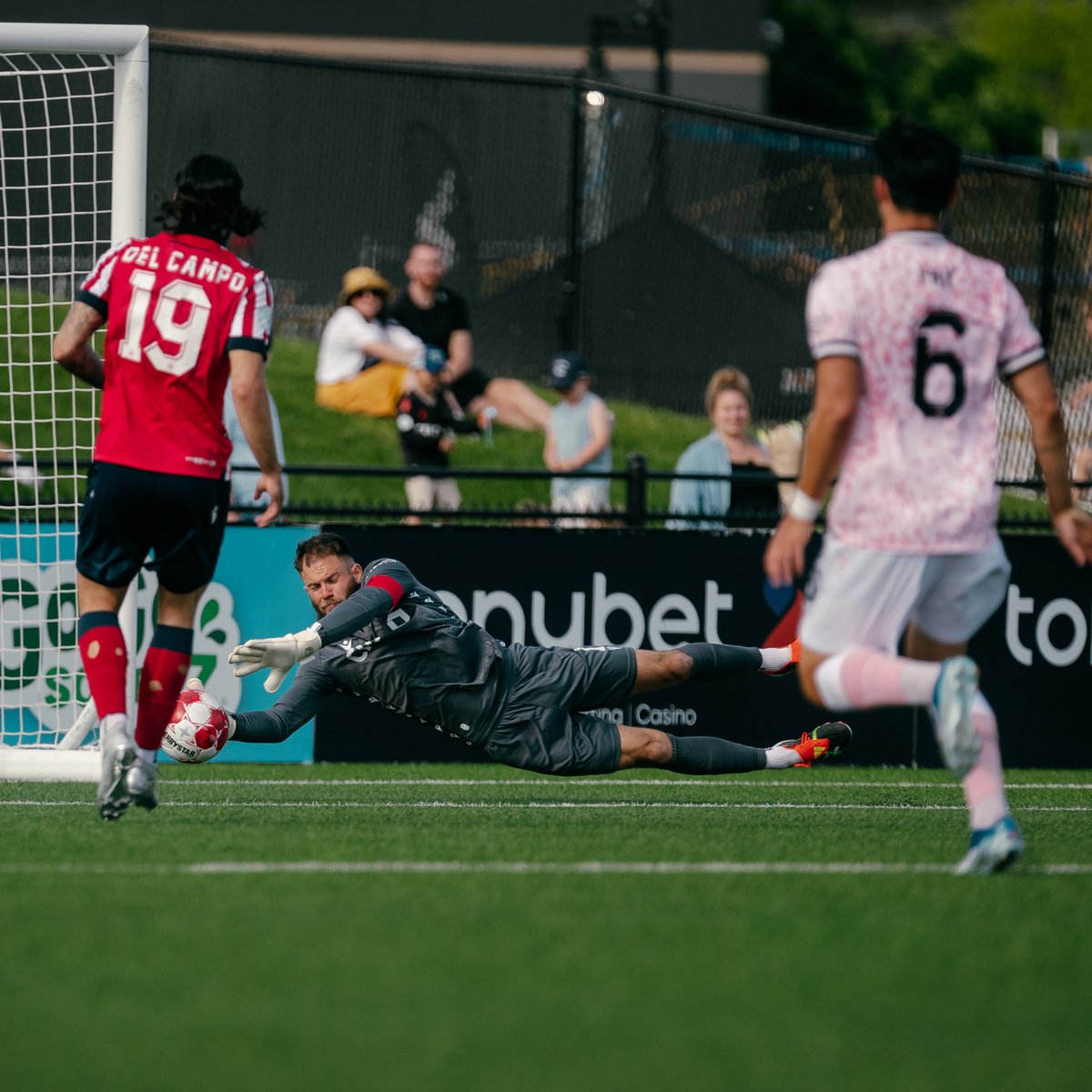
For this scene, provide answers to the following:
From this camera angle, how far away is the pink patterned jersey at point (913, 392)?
16.8ft

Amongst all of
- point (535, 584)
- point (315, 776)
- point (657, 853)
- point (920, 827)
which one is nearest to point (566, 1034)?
point (657, 853)

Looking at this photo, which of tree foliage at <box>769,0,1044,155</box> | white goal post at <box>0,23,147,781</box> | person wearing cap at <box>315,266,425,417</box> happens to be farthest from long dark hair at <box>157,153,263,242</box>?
tree foliage at <box>769,0,1044,155</box>

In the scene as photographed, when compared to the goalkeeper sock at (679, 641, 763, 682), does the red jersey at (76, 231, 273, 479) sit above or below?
above

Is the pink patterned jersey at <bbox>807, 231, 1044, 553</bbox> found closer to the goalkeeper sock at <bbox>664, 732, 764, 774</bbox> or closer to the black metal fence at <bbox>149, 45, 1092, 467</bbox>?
the goalkeeper sock at <bbox>664, 732, 764, 774</bbox>

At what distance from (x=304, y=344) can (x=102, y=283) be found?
11.5 metres

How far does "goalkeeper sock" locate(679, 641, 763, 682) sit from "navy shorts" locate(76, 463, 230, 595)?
2278 mm

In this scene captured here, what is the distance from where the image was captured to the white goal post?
743 cm

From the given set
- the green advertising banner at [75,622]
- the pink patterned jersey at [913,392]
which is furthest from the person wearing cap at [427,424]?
the pink patterned jersey at [913,392]

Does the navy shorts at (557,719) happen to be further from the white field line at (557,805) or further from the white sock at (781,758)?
the white sock at (781,758)

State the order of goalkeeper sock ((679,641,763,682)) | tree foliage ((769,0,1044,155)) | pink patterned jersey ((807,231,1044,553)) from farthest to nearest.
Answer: tree foliage ((769,0,1044,155)), goalkeeper sock ((679,641,763,682)), pink patterned jersey ((807,231,1044,553))

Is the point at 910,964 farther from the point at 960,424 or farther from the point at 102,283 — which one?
the point at 102,283

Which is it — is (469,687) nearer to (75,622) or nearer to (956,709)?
(956,709)

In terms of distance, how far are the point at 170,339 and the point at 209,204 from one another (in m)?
0.50

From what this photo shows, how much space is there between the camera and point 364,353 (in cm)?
1495
